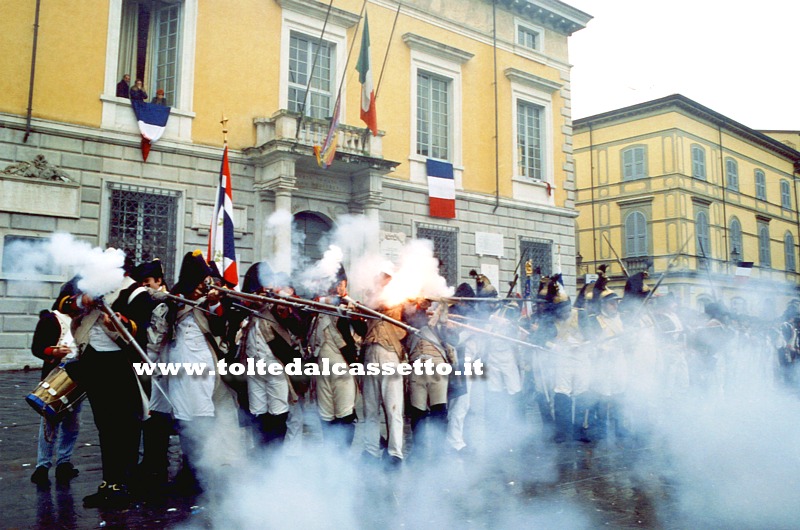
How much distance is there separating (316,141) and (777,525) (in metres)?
12.3

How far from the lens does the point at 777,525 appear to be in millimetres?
4520

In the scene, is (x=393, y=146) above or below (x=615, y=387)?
above

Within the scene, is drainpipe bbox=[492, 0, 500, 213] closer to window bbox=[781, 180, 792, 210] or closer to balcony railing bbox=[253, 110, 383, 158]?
balcony railing bbox=[253, 110, 383, 158]

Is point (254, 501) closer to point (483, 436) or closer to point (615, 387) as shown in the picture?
point (483, 436)

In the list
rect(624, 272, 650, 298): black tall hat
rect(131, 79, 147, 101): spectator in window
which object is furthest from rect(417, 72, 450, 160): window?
rect(624, 272, 650, 298): black tall hat

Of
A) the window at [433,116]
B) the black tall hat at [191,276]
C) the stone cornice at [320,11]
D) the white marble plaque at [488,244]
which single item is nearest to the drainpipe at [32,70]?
the stone cornice at [320,11]

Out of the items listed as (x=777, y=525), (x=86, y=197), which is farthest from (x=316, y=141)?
(x=777, y=525)

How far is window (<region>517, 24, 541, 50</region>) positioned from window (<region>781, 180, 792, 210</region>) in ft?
91.2

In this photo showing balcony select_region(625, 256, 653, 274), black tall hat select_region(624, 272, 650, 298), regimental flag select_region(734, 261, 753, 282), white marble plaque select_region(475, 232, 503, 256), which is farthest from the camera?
balcony select_region(625, 256, 653, 274)

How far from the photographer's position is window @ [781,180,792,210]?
41.0 metres

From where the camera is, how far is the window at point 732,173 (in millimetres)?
35975

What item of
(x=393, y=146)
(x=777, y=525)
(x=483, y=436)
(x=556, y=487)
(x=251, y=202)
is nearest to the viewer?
(x=777, y=525)

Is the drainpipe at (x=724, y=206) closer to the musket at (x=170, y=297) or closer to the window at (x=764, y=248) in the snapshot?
the window at (x=764, y=248)

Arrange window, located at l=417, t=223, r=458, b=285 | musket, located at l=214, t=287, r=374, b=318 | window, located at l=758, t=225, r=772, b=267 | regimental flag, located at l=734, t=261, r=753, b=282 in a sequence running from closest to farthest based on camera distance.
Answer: musket, located at l=214, t=287, r=374, b=318
window, located at l=417, t=223, r=458, b=285
regimental flag, located at l=734, t=261, r=753, b=282
window, located at l=758, t=225, r=772, b=267
